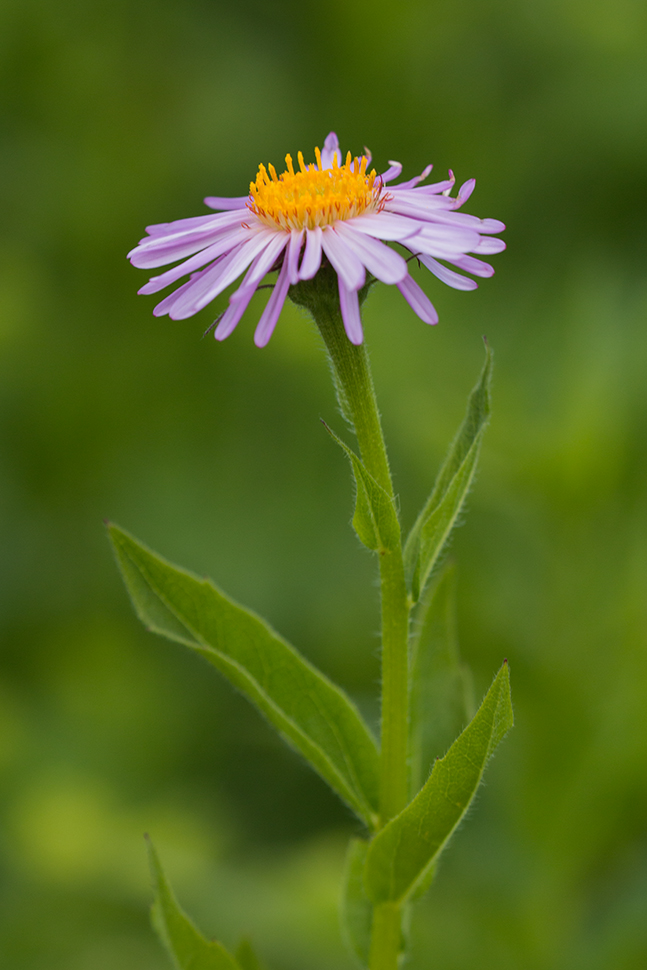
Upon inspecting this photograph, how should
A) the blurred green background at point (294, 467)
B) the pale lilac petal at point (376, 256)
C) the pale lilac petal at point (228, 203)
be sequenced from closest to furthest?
1. the pale lilac petal at point (376, 256)
2. the pale lilac petal at point (228, 203)
3. the blurred green background at point (294, 467)

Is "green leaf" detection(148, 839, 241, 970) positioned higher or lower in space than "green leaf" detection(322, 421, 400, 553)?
lower

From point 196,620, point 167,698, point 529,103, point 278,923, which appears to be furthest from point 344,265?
point 529,103

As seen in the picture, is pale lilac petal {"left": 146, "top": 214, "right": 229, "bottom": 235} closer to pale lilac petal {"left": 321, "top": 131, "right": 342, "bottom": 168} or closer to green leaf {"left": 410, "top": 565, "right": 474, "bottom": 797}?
pale lilac petal {"left": 321, "top": 131, "right": 342, "bottom": 168}

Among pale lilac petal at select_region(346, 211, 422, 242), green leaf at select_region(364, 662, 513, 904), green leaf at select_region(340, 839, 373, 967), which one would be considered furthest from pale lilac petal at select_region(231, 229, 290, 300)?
green leaf at select_region(340, 839, 373, 967)

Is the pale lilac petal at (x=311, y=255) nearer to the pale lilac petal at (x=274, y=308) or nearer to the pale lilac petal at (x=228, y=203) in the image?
the pale lilac petal at (x=274, y=308)

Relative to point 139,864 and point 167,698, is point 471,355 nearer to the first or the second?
point 167,698

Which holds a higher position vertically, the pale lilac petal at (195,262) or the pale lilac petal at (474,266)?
the pale lilac petal at (195,262)

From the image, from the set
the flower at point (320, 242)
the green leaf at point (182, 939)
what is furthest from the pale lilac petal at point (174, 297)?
the green leaf at point (182, 939)
